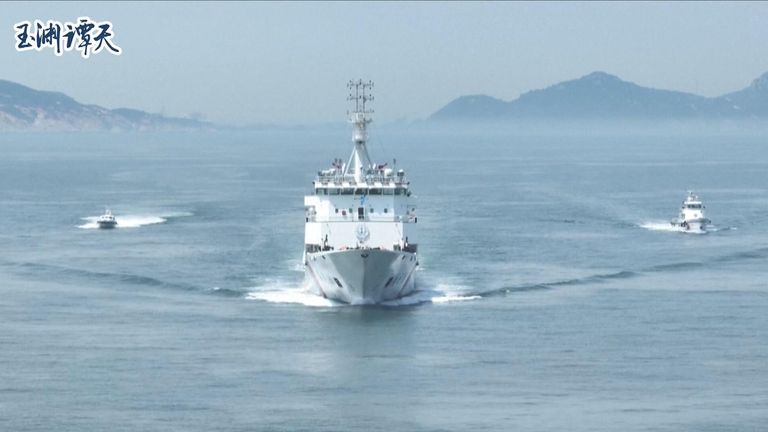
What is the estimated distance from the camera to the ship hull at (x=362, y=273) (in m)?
97.1

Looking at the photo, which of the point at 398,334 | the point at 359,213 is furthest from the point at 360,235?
the point at 398,334

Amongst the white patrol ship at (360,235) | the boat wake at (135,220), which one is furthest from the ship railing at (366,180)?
the boat wake at (135,220)

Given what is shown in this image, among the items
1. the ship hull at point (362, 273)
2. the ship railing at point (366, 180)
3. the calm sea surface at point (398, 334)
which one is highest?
the ship railing at point (366, 180)

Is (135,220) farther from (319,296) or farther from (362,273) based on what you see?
(362,273)

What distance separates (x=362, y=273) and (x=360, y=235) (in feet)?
22.2

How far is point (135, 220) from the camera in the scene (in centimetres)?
15838

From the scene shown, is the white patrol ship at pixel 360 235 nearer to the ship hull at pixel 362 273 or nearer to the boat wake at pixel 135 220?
the ship hull at pixel 362 273

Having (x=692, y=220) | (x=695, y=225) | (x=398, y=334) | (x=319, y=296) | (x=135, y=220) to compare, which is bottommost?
(x=398, y=334)

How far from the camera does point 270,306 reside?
325 feet

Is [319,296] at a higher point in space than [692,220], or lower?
lower

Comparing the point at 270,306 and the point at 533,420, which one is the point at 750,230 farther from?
the point at 533,420

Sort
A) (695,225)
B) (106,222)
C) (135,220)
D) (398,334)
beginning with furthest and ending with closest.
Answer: (135,220)
(106,222)
(695,225)
(398,334)

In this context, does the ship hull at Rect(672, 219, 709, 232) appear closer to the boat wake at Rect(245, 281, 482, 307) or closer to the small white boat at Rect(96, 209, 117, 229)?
the boat wake at Rect(245, 281, 482, 307)

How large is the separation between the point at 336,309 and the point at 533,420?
31.3m
